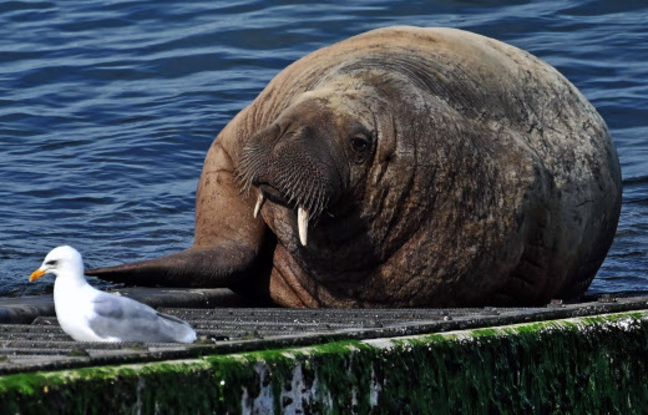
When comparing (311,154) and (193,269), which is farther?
(193,269)

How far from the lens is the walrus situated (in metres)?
6.34

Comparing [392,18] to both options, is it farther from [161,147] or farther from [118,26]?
[161,147]

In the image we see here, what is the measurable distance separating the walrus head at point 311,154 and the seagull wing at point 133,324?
5.68 ft

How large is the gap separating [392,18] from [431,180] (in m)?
9.94

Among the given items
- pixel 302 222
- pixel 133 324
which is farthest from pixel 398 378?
pixel 302 222

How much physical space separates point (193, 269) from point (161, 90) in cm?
772

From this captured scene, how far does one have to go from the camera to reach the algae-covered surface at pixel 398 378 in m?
3.56

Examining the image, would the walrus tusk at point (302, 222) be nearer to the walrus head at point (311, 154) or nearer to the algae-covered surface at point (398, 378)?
the walrus head at point (311, 154)

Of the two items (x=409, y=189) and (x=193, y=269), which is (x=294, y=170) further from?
(x=193, y=269)

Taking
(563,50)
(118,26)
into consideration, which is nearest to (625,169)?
(563,50)

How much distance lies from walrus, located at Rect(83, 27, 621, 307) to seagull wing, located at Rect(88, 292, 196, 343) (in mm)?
1732

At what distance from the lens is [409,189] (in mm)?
6516

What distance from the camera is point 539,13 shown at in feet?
54.5

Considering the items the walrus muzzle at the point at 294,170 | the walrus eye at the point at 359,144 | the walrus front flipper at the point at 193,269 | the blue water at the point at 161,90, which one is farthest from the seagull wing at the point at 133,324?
the blue water at the point at 161,90
